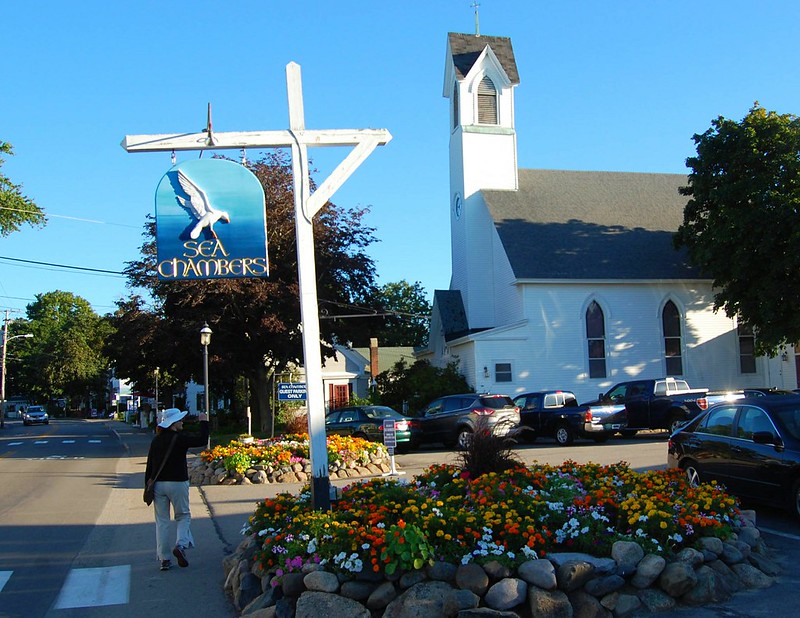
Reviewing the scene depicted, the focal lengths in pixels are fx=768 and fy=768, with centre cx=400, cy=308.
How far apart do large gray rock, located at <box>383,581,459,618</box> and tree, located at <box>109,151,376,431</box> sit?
73.7 feet

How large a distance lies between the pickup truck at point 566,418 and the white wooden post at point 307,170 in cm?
1379

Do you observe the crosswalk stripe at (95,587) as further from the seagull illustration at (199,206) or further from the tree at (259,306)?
the tree at (259,306)

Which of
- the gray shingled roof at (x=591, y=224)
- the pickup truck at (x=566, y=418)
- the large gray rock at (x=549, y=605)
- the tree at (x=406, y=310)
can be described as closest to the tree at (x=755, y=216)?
the gray shingled roof at (x=591, y=224)

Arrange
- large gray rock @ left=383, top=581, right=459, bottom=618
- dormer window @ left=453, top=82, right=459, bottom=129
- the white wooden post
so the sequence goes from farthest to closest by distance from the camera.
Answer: dormer window @ left=453, top=82, right=459, bottom=129 → the white wooden post → large gray rock @ left=383, top=581, right=459, bottom=618

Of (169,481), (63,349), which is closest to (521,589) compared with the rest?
(169,481)

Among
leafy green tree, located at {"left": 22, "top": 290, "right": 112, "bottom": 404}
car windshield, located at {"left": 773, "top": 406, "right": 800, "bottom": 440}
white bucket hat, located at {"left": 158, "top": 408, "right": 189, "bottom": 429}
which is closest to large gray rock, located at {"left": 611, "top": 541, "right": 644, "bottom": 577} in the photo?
car windshield, located at {"left": 773, "top": 406, "right": 800, "bottom": 440}

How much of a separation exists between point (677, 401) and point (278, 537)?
18577 mm

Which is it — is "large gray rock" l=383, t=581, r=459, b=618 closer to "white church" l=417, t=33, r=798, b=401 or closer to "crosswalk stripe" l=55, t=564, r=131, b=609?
"crosswalk stripe" l=55, t=564, r=131, b=609

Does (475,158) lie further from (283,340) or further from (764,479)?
(764,479)

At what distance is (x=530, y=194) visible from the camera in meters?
Answer: 37.3

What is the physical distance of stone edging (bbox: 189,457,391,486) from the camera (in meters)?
16.6

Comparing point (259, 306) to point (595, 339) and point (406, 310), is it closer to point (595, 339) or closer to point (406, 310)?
point (595, 339)

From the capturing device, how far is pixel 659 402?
23.2 metres

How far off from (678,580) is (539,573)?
3.96ft
